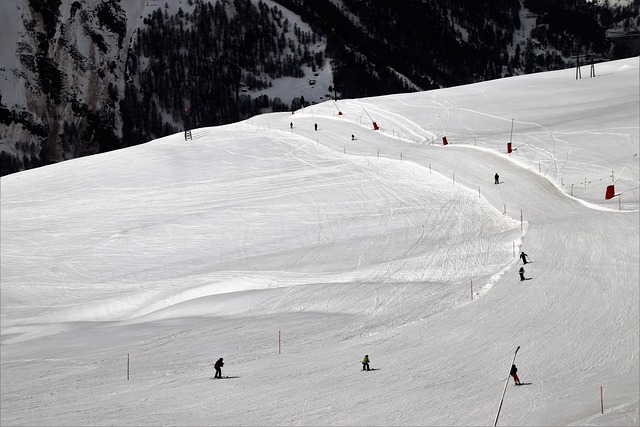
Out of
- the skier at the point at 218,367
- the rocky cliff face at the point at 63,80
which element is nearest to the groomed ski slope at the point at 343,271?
the skier at the point at 218,367

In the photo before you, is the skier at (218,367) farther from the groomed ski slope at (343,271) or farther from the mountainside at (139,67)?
the mountainside at (139,67)

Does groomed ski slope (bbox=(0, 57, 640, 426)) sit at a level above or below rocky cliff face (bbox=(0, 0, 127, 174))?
below

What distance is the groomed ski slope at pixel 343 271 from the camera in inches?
945

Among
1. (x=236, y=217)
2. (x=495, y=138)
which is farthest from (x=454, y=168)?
(x=236, y=217)

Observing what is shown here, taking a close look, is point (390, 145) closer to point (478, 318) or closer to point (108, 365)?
point (478, 318)

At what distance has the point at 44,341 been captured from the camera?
110 ft

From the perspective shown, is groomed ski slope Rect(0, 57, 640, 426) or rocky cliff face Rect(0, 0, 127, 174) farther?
rocky cliff face Rect(0, 0, 127, 174)

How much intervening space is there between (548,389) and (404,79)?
6425 inches

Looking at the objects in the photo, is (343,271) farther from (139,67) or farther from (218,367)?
(139,67)

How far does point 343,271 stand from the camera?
37.6 meters

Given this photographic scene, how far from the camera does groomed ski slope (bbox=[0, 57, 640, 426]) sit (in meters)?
24.0

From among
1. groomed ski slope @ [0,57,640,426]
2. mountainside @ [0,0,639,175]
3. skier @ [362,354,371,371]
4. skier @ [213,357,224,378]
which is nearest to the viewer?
groomed ski slope @ [0,57,640,426]

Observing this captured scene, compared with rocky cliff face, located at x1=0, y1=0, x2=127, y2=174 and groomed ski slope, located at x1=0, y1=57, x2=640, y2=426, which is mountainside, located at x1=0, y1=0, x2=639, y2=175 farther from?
groomed ski slope, located at x1=0, y1=57, x2=640, y2=426

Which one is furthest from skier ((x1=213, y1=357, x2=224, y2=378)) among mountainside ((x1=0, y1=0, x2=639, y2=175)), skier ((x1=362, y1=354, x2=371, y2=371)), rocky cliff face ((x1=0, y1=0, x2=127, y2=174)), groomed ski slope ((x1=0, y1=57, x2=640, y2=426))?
rocky cliff face ((x1=0, y1=0, x2=127, y2=174))
